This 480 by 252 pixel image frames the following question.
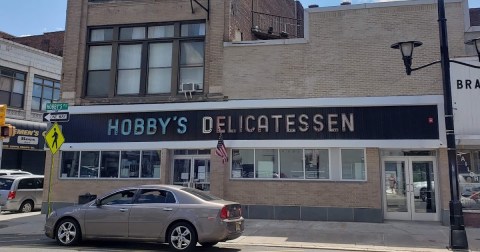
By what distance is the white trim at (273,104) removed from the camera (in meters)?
15.2

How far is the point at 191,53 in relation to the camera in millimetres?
18062

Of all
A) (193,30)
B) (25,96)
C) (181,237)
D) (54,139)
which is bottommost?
Answer: (181,237)

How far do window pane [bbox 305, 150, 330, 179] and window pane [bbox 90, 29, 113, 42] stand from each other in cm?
1019

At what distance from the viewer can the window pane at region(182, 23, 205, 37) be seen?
707 inches

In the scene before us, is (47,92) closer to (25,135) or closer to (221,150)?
(25,135)

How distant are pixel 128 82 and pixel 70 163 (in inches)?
170

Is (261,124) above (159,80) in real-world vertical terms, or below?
below

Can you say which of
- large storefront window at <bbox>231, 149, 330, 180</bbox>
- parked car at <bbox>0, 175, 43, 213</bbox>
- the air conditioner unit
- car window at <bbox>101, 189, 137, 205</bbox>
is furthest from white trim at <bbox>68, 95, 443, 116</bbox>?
car window at <bbox>101, 189, 137, 205</bbox>

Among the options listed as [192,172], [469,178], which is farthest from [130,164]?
[469,178]

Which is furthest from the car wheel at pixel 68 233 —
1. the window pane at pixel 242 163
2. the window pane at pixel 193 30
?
the window pane at pixel 193 30

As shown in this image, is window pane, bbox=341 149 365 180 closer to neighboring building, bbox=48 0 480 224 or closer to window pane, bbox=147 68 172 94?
neighboring building, bbox=48 0 480 224

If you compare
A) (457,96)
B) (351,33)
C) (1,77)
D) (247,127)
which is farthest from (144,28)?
(1,77)

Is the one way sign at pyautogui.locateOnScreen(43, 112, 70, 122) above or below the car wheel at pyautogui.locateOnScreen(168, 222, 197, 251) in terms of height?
above

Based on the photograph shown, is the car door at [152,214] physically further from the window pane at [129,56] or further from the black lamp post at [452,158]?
the window pane at [129,56]
